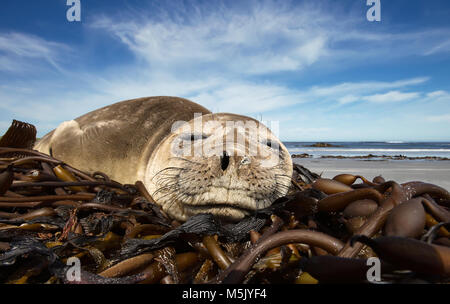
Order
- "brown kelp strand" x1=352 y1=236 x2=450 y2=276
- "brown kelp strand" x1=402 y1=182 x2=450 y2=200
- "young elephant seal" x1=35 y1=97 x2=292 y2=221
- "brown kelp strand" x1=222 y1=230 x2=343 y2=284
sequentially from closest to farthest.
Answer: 1. "brown kelp strand" x1=352 y1=236 x2=450 y2=276
2. "brown kelp strand" x1=222 y1=230 x2=343 y2=284
3. "brown kelp strand" x1=402 y1=182 x2=450 y2=200
4. "young elephant seal" x1=35 y1=97 x2=292 y2=221

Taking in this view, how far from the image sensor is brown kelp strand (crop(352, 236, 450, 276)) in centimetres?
88

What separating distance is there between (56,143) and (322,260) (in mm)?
3711

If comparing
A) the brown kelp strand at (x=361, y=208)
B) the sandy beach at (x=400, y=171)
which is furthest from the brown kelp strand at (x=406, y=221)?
the sandy beach at (x=400, y=171)

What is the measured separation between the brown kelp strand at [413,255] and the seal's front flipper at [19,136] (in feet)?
11.9

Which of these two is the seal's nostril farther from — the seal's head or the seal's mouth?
the seal's mouth

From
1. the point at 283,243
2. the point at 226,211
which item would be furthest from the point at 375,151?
the point at 283,243

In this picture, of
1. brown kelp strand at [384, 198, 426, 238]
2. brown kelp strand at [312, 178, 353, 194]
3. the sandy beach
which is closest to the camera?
brown kelp strand at [384, 198, 426, 238]

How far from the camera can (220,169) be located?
1647 mm

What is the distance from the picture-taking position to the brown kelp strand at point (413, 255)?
881 millimetres

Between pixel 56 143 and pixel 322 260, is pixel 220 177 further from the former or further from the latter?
pixel 56 143

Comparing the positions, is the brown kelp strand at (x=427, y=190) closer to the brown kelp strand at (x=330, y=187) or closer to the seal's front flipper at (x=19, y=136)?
the brown kelp strand at (x=330, y=187)

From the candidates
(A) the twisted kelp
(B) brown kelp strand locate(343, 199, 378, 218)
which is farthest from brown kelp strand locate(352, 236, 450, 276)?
(B) brown kelp strand locate(343, 199, 378, 218)

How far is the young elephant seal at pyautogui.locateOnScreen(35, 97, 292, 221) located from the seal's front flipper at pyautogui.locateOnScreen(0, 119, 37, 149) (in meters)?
0.33

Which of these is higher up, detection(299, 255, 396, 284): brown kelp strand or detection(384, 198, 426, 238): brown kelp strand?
detection(384, 198, 426, 238): brown kelp strand
